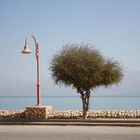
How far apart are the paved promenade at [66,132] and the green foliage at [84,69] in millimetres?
3666

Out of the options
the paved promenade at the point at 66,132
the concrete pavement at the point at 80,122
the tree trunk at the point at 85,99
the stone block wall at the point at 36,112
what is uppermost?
the tree trunk at the point at 85,99

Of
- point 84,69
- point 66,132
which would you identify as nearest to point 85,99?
point 84,69

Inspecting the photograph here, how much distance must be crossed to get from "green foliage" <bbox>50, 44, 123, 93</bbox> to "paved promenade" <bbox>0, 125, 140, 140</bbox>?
3666 mm

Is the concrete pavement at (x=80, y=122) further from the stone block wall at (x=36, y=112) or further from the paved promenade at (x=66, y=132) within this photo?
the stone block wall at (x=36, y=112)

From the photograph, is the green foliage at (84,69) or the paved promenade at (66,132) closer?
the paved promenade at (66,132)

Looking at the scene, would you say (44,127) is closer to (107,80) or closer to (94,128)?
(94,128)

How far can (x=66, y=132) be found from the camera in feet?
71.5

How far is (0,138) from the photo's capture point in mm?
19641

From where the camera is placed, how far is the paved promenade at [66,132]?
19562 mm

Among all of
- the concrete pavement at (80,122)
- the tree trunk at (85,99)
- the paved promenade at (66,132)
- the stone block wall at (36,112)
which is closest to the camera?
the paved promenade at (66,132)

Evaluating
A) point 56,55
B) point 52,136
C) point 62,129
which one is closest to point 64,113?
point 56,55

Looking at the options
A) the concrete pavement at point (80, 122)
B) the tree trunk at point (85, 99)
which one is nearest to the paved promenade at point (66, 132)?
the concrete pavement at point (80, 122)

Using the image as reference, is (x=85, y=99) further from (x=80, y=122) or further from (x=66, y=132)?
(x=66, y=132)

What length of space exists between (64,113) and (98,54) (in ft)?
15.0
